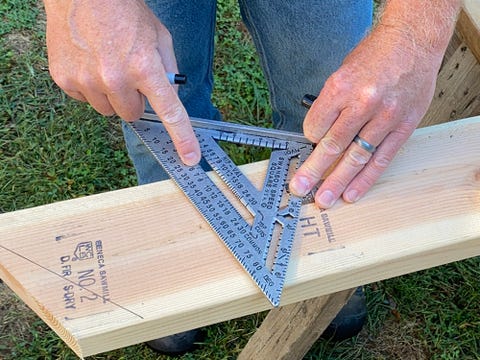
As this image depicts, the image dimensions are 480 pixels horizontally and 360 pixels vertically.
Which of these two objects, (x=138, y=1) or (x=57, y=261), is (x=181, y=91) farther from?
(x=57, y=261)

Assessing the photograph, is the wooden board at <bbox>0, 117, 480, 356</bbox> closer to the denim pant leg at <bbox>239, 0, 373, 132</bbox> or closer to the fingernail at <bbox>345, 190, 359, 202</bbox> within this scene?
the fingernail at <bbox>345, 190, 359, 202</bbox>

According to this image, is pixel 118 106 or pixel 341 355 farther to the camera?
pixel 341 355

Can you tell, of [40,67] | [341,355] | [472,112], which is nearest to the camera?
[472,112]

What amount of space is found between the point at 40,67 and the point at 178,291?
2.31 m

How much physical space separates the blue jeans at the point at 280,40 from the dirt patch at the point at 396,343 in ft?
3.21

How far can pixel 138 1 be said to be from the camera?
1.23 m

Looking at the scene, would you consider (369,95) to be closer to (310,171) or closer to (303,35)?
(310,171)

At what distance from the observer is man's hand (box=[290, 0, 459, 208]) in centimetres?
121

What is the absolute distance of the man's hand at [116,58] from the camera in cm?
117

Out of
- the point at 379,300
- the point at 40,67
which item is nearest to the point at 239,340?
the point at 379,300

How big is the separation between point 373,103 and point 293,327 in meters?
0.79

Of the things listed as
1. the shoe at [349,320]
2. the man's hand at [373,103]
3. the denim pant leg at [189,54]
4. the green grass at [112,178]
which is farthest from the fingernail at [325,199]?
the green grass at [112,178]

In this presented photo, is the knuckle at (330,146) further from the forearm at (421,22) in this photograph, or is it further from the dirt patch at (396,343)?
the dirt patch at (396,343)

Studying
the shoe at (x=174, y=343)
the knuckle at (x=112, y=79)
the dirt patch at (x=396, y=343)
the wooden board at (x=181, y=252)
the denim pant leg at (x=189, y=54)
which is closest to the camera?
the wooden board at (x=181, y=252)
